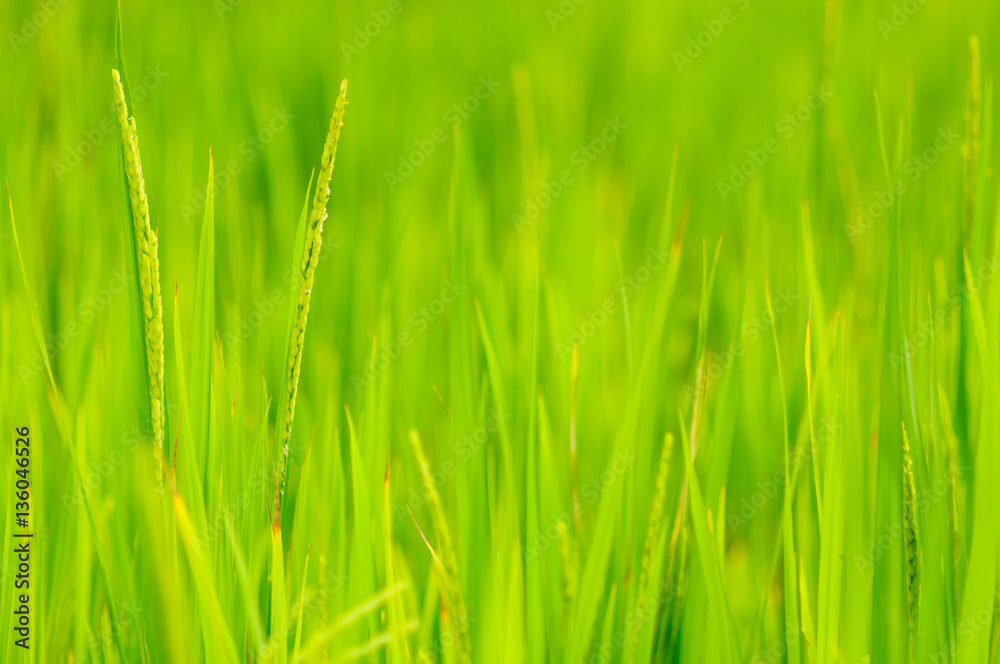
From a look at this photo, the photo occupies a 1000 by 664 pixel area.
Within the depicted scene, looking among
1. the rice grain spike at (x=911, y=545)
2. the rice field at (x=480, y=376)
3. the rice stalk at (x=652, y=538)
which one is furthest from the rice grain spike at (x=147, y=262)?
the rice grain spike at (x=911, y=545)

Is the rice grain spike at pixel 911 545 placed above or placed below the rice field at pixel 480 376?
below

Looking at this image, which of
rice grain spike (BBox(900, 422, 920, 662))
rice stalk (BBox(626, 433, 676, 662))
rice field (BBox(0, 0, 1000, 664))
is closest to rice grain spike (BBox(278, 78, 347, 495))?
rice field (BBox(0, 0, 1000, 664))

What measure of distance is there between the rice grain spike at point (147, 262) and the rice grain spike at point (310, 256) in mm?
77

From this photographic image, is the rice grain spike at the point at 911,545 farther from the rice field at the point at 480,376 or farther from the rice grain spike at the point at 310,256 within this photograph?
the rice grain spike at the point at 310,256

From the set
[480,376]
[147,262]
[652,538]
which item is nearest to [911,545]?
[652,538]

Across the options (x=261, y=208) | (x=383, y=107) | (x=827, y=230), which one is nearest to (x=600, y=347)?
(x=827, y=230)

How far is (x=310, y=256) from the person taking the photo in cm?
49

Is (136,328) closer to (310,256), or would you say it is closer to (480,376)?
(310,256)

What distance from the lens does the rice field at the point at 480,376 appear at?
595mm

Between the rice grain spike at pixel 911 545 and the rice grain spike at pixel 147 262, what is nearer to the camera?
the rice grain spike at pixel 147 262

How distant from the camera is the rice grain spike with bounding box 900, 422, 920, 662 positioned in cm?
59

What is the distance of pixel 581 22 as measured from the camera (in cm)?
209

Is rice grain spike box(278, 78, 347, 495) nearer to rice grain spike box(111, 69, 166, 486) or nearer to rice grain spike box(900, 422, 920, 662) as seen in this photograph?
rice grain spike box(111, 69, 166, 486)

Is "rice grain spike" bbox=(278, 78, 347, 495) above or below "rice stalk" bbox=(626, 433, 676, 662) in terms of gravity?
above
